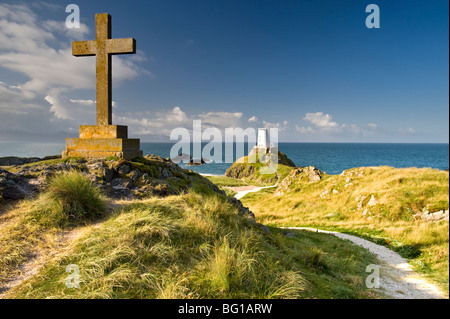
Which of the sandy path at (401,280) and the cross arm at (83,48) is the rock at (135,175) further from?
the sandy path at (401,280)

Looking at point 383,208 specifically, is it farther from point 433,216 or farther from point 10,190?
point 10,190

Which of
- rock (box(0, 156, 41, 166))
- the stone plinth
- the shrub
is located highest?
the stone plinth

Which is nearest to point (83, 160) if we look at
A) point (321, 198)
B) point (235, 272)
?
point (235, 272)

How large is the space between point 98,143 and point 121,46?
445 centimetres

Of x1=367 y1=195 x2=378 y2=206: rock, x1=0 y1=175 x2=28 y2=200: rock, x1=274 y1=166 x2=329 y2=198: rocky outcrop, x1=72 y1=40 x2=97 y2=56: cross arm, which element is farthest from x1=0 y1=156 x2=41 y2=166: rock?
x1=274 y1=166 x2=329 y2=198: rocky outcrop

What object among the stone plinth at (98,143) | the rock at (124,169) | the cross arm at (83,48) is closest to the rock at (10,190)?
the rock at (124,169)

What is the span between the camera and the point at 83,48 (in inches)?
426

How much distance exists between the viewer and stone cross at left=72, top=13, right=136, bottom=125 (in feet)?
35.0

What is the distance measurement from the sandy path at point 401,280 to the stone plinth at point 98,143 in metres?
11.0

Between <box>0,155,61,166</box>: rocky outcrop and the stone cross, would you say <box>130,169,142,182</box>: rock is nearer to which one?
the stone cross

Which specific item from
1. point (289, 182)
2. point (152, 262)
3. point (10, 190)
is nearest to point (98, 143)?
point (10, 190)

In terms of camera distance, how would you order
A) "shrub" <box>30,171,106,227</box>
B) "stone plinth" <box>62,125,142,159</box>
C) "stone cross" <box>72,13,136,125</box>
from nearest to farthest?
"shrub" <box>30,171,106,227</box> < "stone plinth" <box>62,125,142,159</box> < "stone cross" <box>72,13,136,125</box>

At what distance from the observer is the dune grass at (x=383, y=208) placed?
450 inches
